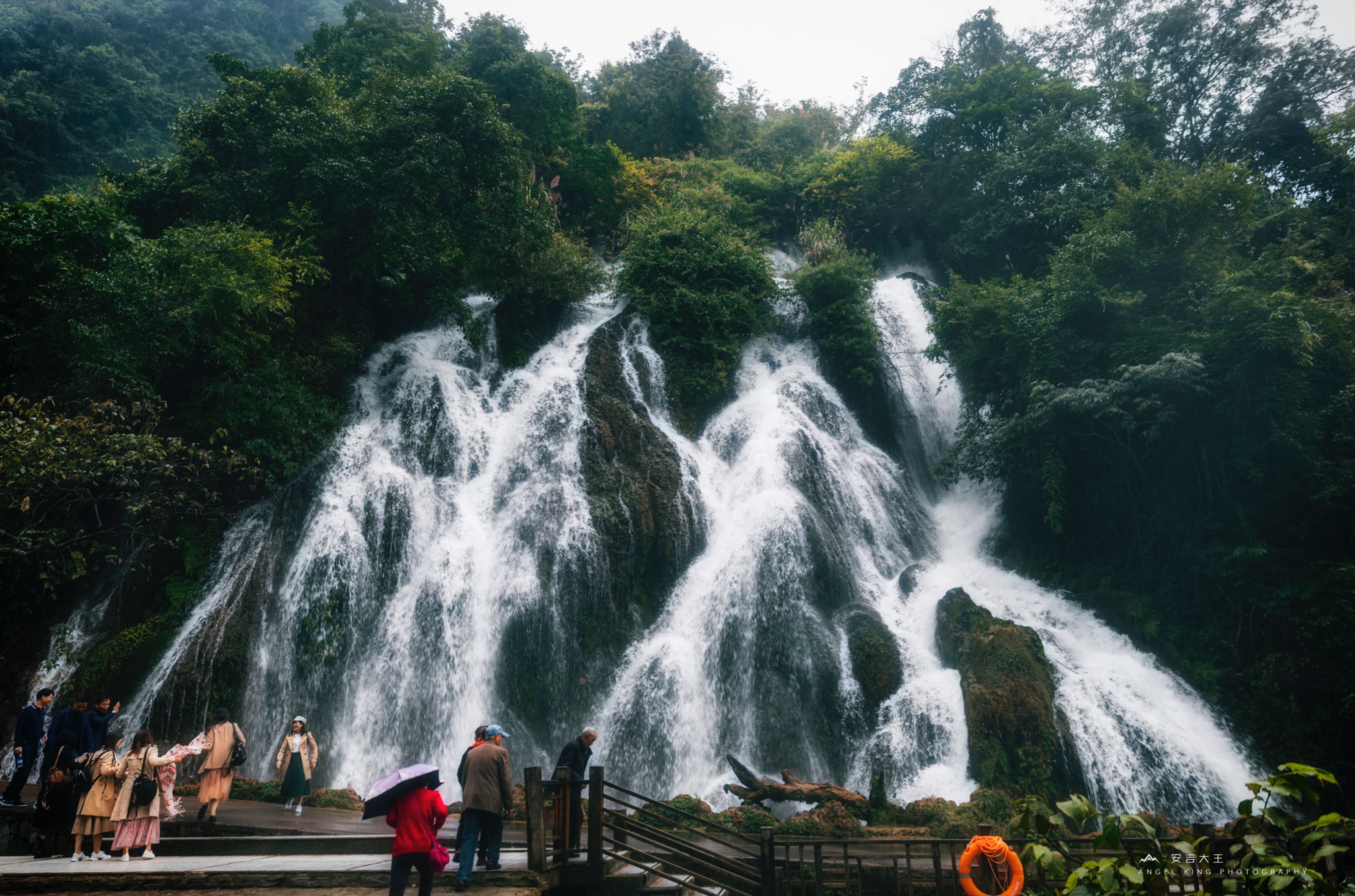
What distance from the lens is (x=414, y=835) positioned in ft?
16.5

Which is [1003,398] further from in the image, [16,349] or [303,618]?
[16,349]

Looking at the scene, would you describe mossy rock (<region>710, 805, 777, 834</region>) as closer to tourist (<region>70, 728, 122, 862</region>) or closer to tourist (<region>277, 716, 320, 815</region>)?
tourist (<region>277, 716, 320, 815</region>)

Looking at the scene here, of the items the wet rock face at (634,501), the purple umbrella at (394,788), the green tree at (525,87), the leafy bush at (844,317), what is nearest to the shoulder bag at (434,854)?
the purple umbrella at (394,788)

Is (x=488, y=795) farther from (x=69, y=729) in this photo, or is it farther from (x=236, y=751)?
(x=69, y=729)

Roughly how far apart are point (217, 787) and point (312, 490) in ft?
24.1

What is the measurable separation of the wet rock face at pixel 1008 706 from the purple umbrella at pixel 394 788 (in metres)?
9.17

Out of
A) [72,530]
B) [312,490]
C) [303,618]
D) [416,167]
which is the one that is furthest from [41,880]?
[416,167]

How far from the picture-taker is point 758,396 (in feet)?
64.9

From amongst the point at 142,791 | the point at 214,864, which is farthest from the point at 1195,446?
the point at 142,791

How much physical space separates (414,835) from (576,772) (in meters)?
2.69

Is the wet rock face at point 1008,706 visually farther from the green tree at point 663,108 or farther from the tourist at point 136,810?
the green tree at point 663,108

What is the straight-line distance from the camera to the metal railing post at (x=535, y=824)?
601 centimetres

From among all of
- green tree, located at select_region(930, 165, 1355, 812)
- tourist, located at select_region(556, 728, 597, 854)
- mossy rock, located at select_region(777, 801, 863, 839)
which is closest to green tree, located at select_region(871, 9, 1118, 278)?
green tree, located at select_region(930, 165, 1355, 812)

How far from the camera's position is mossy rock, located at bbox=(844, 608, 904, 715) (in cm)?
1273
